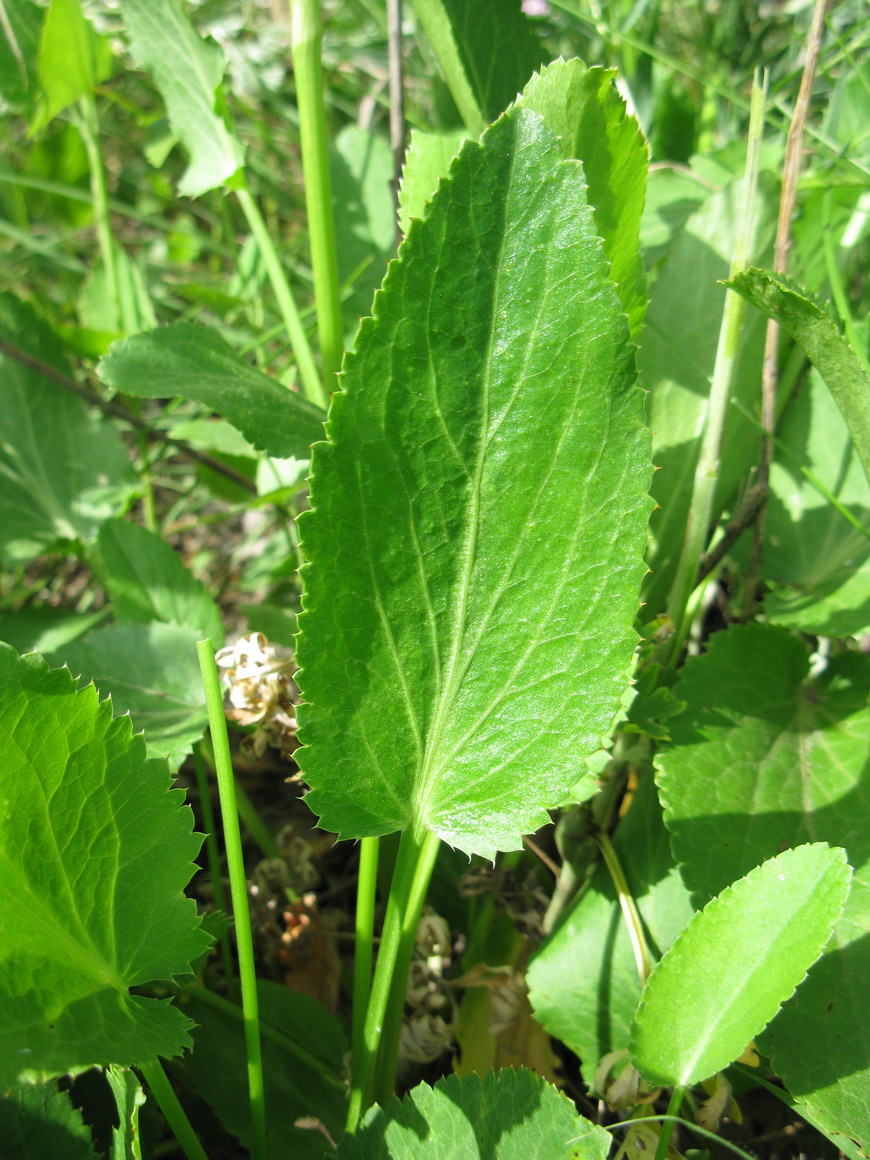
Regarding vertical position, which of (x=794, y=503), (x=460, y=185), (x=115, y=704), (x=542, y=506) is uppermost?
(x=460, y=185)

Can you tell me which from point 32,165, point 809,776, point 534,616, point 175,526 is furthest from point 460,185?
point 32,165

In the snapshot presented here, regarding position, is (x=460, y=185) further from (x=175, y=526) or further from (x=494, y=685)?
(x=175, y=526)

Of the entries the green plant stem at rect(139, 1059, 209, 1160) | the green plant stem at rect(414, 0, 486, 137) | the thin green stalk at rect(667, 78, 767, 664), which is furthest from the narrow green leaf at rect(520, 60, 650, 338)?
the green plant stem at rect(139, 1059, 209, 1160)

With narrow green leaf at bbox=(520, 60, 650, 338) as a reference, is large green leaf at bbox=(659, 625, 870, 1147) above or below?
below

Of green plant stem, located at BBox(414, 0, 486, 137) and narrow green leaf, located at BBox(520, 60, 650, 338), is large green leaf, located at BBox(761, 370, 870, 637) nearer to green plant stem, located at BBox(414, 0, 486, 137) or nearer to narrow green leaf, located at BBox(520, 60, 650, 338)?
narrow green leaf, located at BBox(520, 60, 650, 338)

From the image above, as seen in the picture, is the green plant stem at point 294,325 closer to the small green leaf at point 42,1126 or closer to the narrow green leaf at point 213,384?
the narrow green leaf at point 213,384

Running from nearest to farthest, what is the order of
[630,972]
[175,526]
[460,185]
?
[460,185], [630,972], [175,526]

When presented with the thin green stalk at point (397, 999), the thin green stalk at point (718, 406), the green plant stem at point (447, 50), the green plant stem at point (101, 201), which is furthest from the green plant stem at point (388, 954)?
the green plant stem at point (101, 201)
